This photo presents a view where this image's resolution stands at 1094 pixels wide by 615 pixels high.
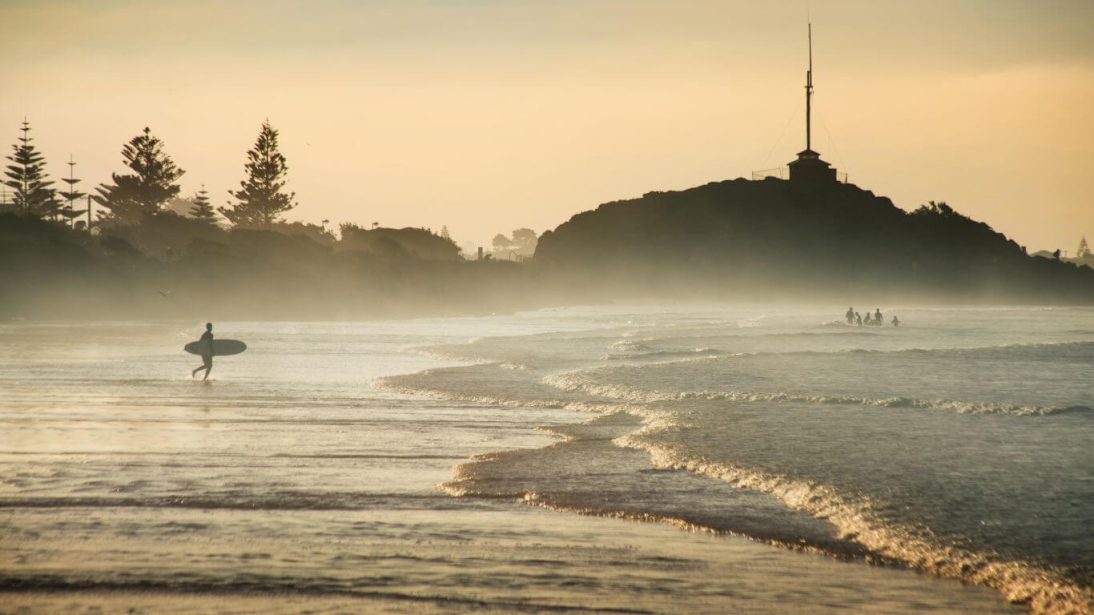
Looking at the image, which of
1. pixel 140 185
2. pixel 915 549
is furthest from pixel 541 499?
pixel 140 185

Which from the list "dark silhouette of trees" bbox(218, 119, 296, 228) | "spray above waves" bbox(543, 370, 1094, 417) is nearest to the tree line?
"dark silhouette of trees" bbox(218, 119, 296, 228)

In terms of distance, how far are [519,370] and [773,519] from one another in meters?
21.2

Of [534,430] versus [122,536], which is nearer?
[122,536]

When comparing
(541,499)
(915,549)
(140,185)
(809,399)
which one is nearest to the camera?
(915,549)

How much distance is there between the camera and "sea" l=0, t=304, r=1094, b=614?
26.9 feet

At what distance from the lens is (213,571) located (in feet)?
27.8

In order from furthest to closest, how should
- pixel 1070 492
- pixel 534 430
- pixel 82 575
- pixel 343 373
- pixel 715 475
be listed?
pixel 343 373 → pixel 534 430 → pixel 715 475 → pixel 1070 492 → pixel 82 575

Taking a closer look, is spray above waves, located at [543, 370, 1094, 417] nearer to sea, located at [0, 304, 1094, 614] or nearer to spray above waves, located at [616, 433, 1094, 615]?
sea, located at [0, 304, 1094, 614]

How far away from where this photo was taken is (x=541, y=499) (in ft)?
38.7

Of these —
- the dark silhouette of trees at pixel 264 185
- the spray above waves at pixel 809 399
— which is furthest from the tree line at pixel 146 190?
the spray above waves at pixel 809 399

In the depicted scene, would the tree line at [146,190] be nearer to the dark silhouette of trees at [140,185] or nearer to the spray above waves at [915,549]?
the dark silhouette of trees at [140,185]

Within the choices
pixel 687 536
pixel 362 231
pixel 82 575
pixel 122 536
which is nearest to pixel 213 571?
pixel 82 575

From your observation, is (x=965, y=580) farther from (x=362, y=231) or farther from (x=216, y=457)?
(x=362, y=231)

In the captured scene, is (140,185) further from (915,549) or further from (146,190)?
(915,549)
